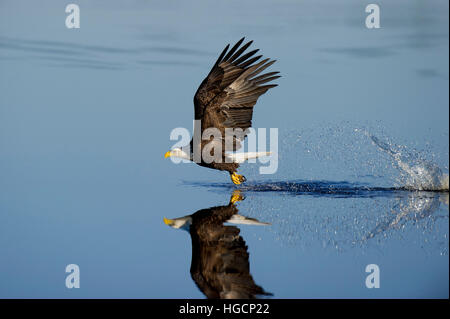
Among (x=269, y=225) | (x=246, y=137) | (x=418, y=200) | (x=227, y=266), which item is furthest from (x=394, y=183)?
(x=227, y=266)

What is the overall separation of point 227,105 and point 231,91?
0.16 meters

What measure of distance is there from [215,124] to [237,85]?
1.63ft

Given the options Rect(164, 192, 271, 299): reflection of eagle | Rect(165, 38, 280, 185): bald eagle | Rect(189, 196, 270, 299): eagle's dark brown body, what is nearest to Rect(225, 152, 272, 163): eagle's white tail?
Rect(165, 38, 280, 185): bald eagle

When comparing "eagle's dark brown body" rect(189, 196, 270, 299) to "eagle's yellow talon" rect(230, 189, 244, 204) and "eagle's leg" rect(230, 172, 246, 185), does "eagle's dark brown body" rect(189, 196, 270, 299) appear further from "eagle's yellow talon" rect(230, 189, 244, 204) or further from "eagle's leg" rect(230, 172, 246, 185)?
"eagle's leg" rect(230, 172, 246, 185)

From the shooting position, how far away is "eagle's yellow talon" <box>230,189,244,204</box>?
287 inches

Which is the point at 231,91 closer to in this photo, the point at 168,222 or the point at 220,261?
the point at 168,222

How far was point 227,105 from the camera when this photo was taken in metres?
7.59

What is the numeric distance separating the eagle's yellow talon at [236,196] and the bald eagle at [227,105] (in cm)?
35

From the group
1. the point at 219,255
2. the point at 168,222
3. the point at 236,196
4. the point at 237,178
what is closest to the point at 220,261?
the point at 219,255

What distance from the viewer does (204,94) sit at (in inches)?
293

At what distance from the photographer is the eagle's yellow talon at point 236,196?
7.28 metres

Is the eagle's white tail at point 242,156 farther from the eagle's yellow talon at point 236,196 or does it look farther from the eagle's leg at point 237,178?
the eagle's yellow talon at point 236,196
